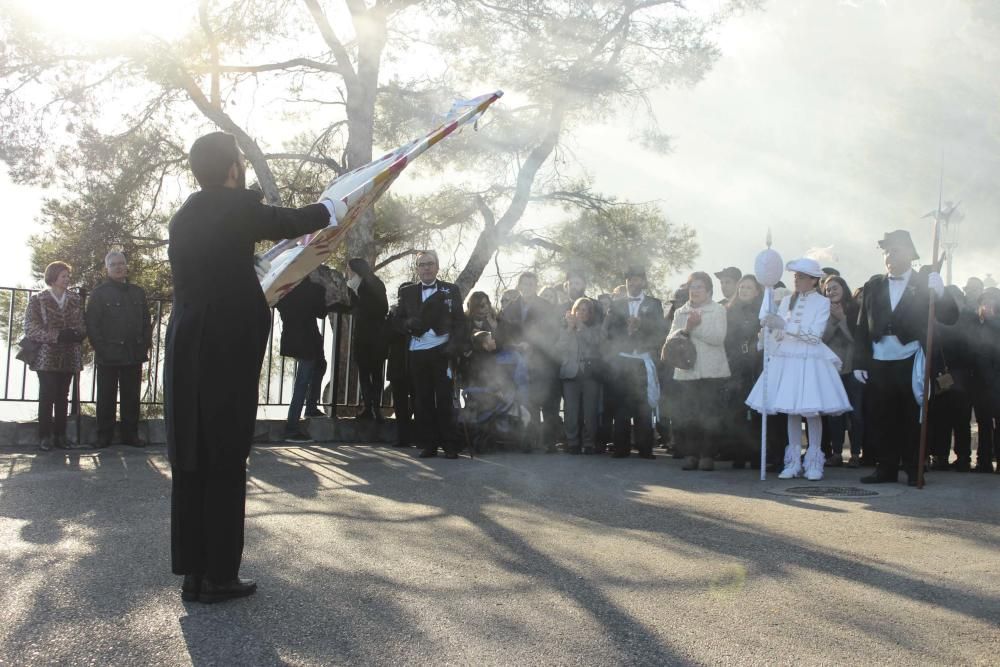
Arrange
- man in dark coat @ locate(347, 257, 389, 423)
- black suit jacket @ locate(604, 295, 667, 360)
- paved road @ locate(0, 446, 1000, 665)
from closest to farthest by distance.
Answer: paved road @ locate(0, 446, 1000, 665), black suit jacket @ locate(604, 295, 667, 360), man in dark coat @ locate(347, 257, 389, 423)

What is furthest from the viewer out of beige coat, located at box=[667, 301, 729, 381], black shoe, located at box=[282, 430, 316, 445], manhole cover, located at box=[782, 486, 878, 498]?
black shoe, located at box=[282, 430, 316, 445]

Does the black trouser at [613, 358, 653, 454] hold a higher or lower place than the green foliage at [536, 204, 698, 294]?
lower

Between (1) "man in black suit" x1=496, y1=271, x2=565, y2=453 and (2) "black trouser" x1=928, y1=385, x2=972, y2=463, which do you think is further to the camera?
(1) "man in black suit" x1=496, y1=271, x2=565, y2=453

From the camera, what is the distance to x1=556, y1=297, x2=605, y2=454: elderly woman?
37.2 feet

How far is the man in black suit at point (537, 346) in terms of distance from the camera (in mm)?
11633

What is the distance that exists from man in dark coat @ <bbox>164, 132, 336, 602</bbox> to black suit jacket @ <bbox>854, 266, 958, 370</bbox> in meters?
5.88

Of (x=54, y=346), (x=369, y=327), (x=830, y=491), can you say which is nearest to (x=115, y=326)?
(x=54, y=346)

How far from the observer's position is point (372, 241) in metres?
16.1

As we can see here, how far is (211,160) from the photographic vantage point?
14.3ft

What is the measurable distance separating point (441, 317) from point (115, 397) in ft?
11.2

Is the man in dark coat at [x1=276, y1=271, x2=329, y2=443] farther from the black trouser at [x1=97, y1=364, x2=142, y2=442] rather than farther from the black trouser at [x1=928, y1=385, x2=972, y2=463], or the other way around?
the black trouser at [x1=928, y1=385, x2=972, y2=463]

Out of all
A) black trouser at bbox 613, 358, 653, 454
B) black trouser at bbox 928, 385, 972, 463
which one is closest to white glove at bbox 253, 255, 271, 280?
black trouser at bbox 613, 358, 653, 454

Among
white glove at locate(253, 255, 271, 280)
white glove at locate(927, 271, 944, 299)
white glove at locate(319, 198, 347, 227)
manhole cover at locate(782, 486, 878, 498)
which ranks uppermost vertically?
white glove at locate(927, 271, 944, 299)

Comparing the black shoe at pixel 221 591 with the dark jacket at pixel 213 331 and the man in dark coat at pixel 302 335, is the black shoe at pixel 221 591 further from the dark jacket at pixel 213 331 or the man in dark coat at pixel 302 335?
the man in dark coat at pixel 302 335
